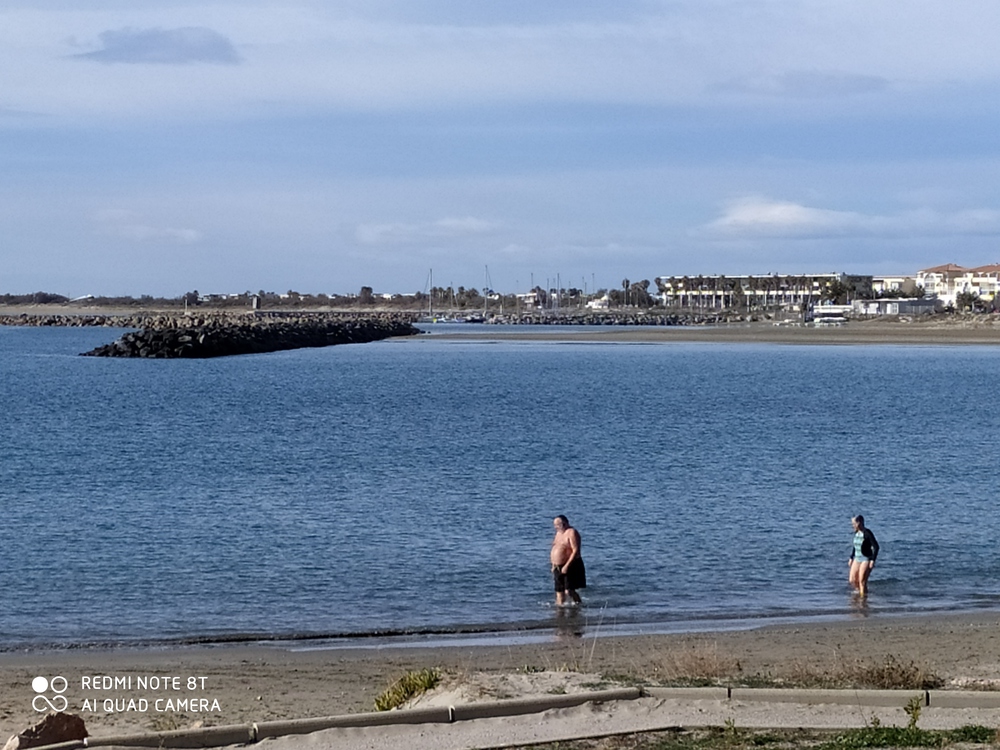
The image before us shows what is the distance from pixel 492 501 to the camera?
28734 millimetres

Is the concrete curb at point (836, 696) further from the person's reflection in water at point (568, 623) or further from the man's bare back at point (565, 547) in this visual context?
the man's bare back at point (565, 547)

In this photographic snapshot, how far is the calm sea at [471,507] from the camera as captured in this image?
18.3m

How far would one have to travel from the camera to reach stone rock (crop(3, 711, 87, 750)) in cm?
880

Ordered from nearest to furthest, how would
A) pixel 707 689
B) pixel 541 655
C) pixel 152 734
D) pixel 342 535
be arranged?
pixel 152 734
pixel 707 689
pixel 541 655
pixel 342 535

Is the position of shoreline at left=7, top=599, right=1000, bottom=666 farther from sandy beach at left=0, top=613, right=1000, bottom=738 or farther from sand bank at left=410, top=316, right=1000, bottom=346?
sand bank at left=410, top=316, right=1000, bottom=346

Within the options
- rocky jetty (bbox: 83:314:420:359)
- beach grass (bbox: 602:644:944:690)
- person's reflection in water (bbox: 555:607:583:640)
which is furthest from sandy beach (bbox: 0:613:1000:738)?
rocky jetty (bbox: 83:314:420:359)

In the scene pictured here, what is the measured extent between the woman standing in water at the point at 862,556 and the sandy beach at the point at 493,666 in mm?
1521

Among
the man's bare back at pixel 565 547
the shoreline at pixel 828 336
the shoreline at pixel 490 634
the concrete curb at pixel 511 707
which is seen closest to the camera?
the concrete curb at pixel 511 707

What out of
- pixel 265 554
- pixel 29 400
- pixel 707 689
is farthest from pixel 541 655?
pixel 29 400

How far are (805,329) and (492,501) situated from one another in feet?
467

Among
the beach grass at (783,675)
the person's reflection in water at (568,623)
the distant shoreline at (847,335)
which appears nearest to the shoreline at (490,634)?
the person's reflection in water at (568,623)

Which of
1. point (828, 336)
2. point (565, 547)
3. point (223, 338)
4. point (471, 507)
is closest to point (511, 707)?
point (565, 547)

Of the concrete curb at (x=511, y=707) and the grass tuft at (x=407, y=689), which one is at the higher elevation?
the concrete curb at (x=511, y=707)

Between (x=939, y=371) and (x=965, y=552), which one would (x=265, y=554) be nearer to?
(x=965, y=552)
